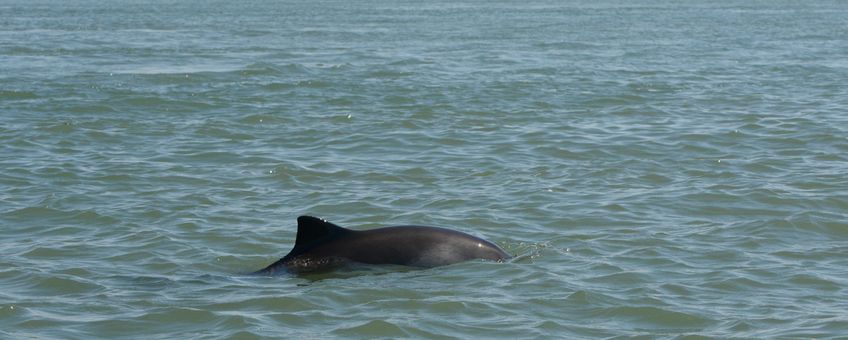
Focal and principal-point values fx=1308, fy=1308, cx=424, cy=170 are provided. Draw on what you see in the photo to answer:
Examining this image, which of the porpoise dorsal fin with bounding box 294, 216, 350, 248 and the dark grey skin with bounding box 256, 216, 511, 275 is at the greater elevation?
the porpoise dorsal fin with bounding box 294, 216, 350, 248

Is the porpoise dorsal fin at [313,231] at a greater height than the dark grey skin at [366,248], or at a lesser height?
greater

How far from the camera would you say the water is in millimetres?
10266

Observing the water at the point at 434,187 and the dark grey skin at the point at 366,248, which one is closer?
the water at the point at 434,187

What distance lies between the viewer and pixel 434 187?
612 inches

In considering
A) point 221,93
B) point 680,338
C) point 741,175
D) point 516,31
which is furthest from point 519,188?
point 516,31

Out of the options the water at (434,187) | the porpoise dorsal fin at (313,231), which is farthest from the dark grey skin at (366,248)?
the water at (434,187)

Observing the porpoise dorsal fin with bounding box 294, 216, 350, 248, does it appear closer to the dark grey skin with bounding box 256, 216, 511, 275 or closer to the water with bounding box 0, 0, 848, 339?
the dark grey skin with bounding box 256, 216, 511, 275

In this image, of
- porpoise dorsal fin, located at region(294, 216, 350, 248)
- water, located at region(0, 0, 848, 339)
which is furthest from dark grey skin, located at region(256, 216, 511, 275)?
water, located at region(0, 0, 848, 339)

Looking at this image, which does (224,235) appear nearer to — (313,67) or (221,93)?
(221,93)

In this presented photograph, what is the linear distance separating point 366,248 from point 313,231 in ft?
1.58

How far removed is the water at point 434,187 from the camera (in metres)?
10.3

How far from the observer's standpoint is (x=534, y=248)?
1240cm

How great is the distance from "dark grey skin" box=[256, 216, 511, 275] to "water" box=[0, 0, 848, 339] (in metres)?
0.17

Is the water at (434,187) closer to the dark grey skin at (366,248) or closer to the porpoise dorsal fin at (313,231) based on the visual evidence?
the dark grey skin at (366,248)
